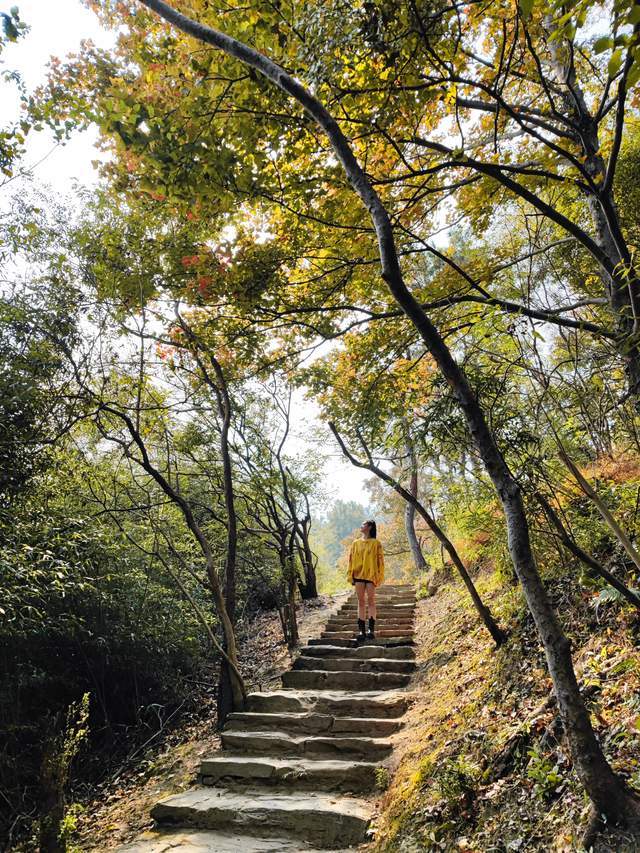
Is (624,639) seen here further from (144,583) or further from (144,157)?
(144,583)

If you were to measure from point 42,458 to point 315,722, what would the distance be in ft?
15.5

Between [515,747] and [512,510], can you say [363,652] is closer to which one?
[515,747]

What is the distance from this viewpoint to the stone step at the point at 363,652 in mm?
7539

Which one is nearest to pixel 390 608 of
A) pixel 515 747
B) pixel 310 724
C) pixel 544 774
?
pixel 310 724

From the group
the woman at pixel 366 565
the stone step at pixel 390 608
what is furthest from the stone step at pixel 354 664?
the stone step at pixel 390 608

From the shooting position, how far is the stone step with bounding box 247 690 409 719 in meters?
5.93

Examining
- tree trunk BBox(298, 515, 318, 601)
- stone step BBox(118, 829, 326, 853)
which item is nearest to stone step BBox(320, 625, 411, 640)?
stone step BBox(118, 829, 326, 853)

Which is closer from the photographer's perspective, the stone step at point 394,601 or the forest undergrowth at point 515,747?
the forest undergrowth at point 515,747

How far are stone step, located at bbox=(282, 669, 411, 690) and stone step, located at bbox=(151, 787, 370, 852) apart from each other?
2.13 meters

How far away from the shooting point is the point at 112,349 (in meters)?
6.96

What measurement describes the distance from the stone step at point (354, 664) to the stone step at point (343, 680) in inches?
7.3

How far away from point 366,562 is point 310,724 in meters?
2.62

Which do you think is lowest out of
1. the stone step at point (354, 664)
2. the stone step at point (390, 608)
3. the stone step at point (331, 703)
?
the stone step at point (331, 703)

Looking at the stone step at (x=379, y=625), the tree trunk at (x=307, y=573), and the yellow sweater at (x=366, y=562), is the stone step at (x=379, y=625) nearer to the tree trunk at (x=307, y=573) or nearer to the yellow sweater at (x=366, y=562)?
the yellow sweater at (x=366, y=562)
